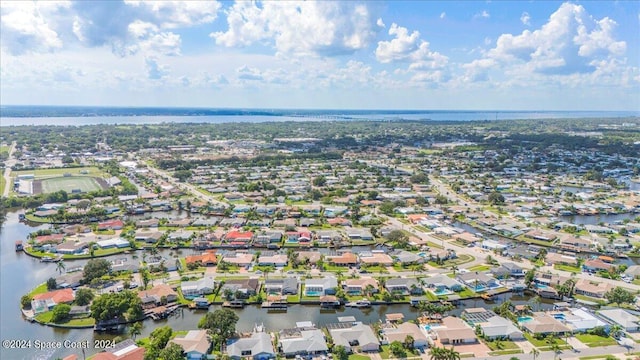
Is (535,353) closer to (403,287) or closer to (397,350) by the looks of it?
(397,350)

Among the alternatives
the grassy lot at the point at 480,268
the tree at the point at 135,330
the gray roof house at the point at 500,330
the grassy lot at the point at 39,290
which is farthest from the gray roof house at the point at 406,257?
the grassy lot at the point at 39,290

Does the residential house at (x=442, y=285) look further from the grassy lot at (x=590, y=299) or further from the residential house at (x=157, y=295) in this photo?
the residential house at (x=157, y=295)

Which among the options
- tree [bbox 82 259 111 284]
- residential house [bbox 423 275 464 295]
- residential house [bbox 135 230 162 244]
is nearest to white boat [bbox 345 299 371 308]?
residential house [bbox 423 275 464 295]

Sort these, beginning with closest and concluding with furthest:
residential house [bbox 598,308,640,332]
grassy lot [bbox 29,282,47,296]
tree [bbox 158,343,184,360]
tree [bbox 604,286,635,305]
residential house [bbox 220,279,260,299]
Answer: tree [bbox 158,343,184,360]
residential house [bbox 598,308,640,332]
tree [bbox 604,286,635,305]
residential house [bbox 220,279,260,299]
grassy lot [bbox 29,282,47,296]

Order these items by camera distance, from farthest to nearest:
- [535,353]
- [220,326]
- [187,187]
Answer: [187,187] < [220,326] < [535,353]

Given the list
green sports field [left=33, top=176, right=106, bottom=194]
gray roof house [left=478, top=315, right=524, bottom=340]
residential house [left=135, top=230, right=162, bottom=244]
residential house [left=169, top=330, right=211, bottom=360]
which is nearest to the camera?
residential house [left=169, top=330, right=211, bottom=360]

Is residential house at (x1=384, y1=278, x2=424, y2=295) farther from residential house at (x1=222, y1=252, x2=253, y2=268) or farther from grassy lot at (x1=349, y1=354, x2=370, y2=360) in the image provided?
residential house at (x1=222, y1=252, x2=253, y2=268)

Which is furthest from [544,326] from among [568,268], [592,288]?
[568,268]
